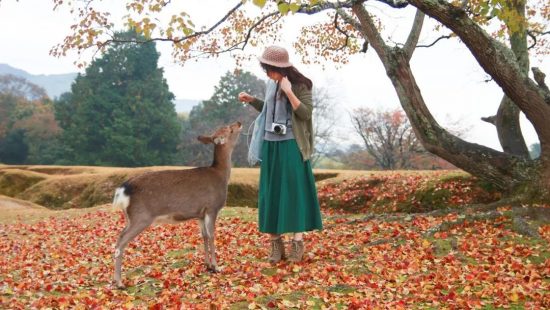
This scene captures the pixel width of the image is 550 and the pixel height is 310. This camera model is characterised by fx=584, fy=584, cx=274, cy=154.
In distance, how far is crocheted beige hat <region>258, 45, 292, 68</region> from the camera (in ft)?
23.0

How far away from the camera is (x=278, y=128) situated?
7.14 metres

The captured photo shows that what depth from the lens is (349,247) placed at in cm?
899

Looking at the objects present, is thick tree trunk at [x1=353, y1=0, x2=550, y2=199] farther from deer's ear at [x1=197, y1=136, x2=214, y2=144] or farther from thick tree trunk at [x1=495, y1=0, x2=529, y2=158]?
deer's ear at [x1=197, y1=136, x2=214, y2=144]

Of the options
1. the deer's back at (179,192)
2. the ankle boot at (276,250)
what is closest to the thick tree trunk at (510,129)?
the ankle boot at (276,250)

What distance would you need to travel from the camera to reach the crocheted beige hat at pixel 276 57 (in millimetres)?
7008

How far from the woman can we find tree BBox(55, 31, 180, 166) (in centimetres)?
3001

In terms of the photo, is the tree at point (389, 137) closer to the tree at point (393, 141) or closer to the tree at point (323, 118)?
the tree at point (393, 141)

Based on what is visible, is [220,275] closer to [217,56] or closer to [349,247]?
[349,247]

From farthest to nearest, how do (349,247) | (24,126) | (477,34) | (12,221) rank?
(24,126)
(12,221)
(477,34)
(349,247)

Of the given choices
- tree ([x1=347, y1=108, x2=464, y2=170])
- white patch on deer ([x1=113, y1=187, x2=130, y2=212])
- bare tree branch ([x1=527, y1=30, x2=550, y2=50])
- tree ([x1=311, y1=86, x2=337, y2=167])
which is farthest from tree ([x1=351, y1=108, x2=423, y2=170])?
white patch on deer ([x1=113, y1=187, x2=130, y2=212])

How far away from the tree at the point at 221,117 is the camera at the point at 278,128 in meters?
31.0

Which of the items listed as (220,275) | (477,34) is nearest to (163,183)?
(220,275)

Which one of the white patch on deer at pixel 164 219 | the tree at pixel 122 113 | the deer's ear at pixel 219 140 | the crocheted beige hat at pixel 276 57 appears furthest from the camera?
the tree at pixel 122 113

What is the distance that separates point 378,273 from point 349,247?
1.86m
